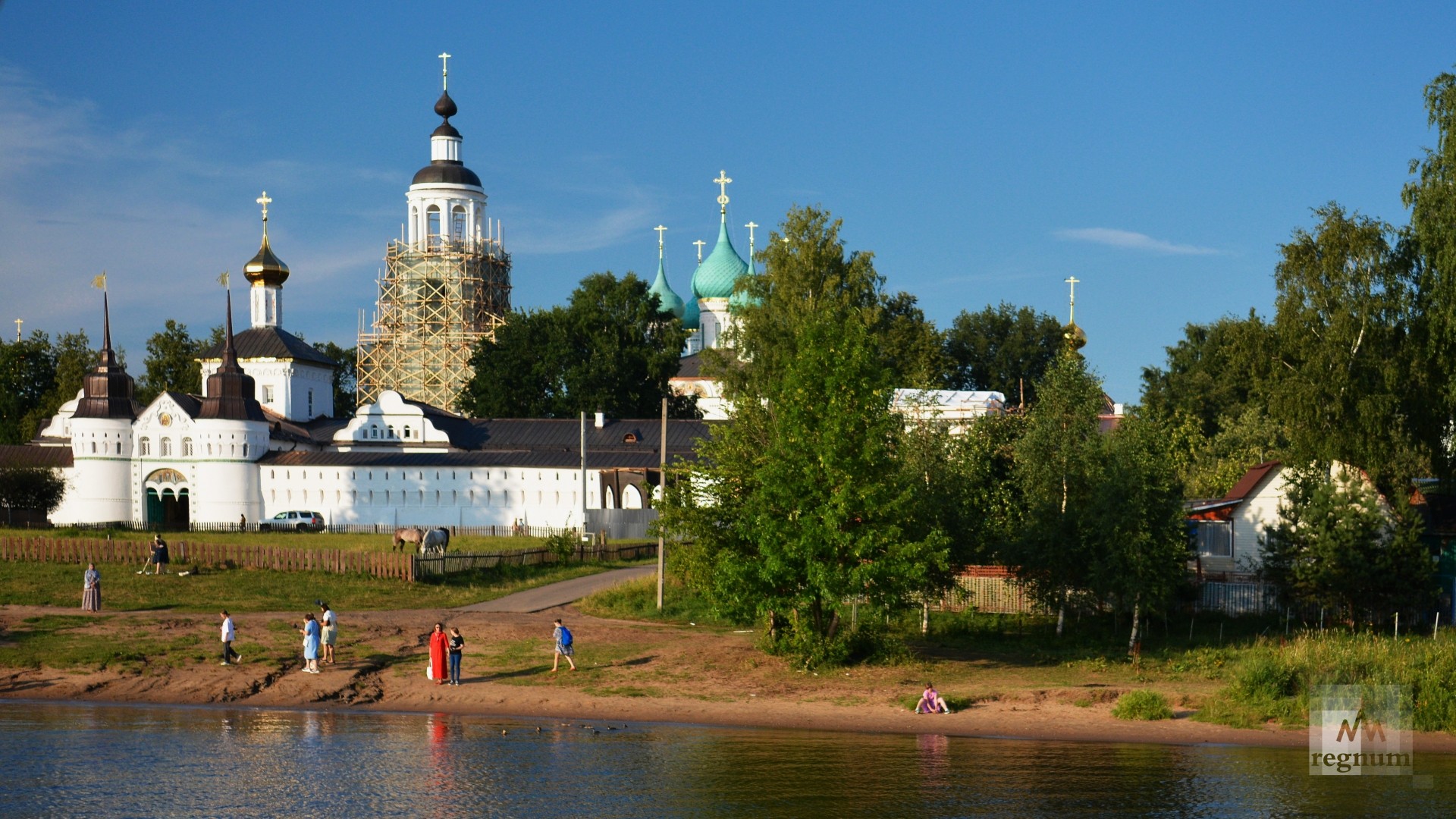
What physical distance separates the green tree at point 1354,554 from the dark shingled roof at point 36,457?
54185mm

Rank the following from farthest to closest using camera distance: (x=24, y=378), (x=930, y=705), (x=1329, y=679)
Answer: (x=24, y=378), (x=1329, y=679), (x=930, y=705)

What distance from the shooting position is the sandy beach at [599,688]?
82.8 ft

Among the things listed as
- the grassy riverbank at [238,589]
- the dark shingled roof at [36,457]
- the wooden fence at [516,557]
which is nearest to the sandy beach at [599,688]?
the grassy riverbank at [238,589]

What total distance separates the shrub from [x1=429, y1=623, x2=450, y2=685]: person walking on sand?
1224 centimetres

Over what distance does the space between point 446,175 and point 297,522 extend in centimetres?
2957

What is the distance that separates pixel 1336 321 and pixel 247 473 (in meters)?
47.2

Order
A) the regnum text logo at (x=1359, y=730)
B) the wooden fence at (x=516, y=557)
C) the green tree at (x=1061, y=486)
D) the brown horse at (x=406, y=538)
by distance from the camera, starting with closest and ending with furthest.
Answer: the regnum text logo at (x=1359, y=730)
the green tree at (x=1061, y=486)
the wooden fence at (x=516, y=557)
the brown horse at (x=406, y=538)

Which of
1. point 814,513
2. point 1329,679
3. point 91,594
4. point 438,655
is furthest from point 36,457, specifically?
point 1329,679

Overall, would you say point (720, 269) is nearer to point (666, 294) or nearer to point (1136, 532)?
point (666, 294)

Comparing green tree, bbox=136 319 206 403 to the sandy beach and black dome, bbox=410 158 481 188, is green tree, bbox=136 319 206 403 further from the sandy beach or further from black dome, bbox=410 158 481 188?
the sandy beach

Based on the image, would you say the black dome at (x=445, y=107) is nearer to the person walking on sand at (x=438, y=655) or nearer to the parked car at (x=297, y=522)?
the parked car at (x=297, y=522)

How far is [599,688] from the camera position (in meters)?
28.1

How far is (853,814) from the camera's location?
1912 centimetres

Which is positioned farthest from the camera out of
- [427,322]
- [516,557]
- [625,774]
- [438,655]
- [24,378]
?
[24,378]
